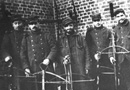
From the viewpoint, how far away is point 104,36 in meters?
6.25

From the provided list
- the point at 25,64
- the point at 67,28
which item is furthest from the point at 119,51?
the point at 25,64

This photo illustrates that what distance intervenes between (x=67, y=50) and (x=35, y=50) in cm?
72

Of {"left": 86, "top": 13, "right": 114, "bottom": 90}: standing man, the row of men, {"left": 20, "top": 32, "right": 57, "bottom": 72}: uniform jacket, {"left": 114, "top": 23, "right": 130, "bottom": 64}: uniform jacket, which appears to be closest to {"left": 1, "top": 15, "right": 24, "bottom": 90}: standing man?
the row of men

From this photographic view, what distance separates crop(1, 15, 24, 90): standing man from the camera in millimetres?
5523

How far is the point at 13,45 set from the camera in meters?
5.74

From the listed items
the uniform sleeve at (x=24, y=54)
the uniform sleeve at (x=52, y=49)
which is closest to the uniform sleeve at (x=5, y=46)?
the uniform sleeve at (x=24, y=54)

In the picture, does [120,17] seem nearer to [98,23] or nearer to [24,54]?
[98,23]

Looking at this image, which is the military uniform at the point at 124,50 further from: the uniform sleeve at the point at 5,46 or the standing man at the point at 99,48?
the uniform sleeve at the point at 5,46

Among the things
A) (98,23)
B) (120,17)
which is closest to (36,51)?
(98,23)

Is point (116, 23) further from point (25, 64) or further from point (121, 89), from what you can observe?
point (25, 64)

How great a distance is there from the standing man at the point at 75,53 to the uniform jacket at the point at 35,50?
30 cm

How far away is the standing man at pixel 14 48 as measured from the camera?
18.1 feet

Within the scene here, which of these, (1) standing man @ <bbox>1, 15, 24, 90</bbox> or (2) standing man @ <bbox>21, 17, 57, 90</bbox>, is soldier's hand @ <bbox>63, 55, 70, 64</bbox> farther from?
(1) standing man @ <bbox>1, 15, 24, 90</bbox>

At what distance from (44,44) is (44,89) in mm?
1037
